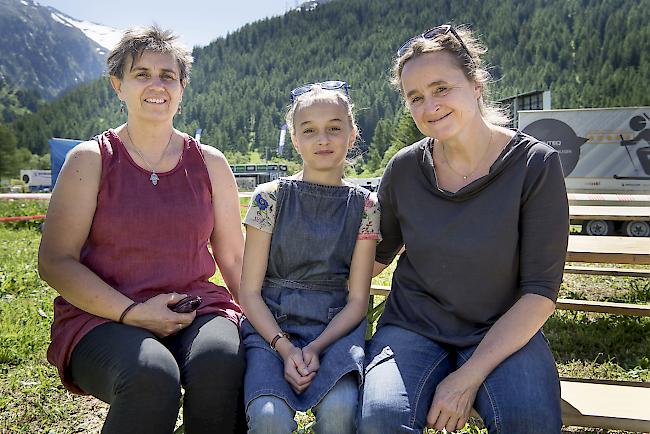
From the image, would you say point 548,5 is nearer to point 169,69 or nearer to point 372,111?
point 372,111

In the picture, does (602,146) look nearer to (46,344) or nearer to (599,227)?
(599,227)

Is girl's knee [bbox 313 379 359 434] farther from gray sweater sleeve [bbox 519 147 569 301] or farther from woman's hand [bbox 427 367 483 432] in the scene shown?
gray sweater sleeve [bbox 519 147 569 301]

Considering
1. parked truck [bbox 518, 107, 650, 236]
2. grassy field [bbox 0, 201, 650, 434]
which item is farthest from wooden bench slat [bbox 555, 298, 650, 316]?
parked truck [bbox 518, 107, 650, 236]

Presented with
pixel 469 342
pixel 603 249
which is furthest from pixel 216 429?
pixel 603 249

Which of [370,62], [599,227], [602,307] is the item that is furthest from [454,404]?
[370,62]

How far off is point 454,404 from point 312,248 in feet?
2.83

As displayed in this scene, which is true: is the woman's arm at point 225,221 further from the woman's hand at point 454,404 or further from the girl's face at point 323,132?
the woman's hand at point 454,404

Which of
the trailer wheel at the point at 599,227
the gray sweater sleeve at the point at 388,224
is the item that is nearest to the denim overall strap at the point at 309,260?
the gray sweater sleeve at the point at 388,224

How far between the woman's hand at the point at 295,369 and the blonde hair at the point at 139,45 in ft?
4.43

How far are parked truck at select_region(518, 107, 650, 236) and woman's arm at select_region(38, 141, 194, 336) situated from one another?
14809 millimetres

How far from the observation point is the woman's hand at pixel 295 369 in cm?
198

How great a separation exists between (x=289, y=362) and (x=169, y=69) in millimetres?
1340

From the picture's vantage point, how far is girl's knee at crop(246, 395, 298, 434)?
182 cm

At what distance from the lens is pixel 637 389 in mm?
2229
